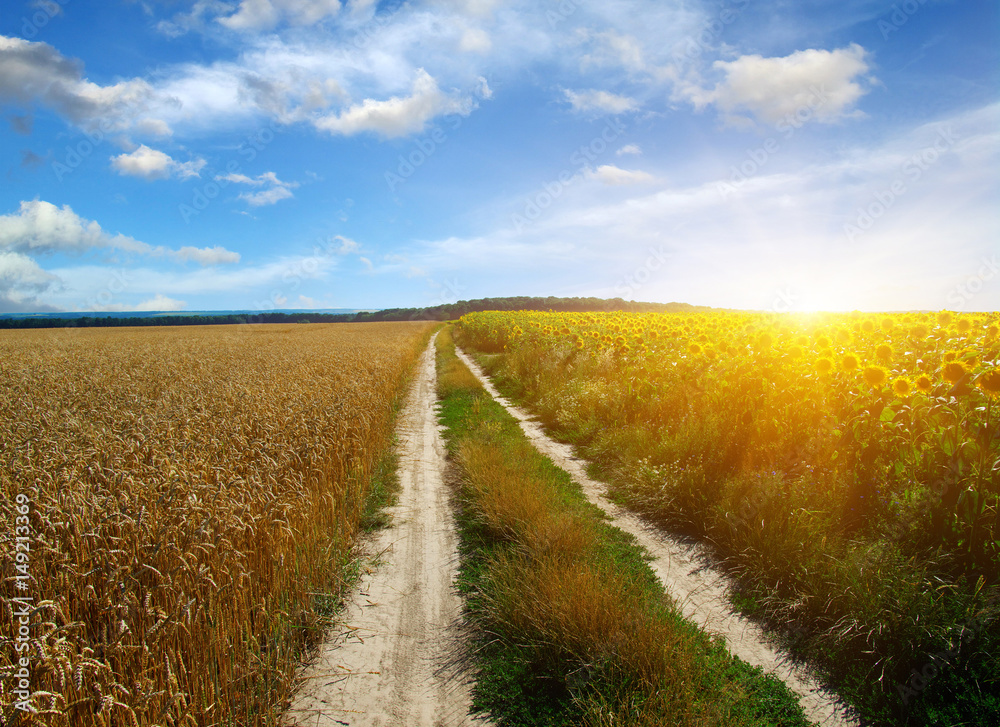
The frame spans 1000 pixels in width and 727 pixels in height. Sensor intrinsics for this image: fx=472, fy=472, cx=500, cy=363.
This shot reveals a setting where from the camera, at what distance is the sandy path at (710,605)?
3.30m

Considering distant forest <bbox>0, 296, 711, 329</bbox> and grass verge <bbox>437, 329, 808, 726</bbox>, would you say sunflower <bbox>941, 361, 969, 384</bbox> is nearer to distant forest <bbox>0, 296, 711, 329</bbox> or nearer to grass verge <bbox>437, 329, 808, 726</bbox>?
grass verge <bbox>437, 329, 808, 726</bbox>

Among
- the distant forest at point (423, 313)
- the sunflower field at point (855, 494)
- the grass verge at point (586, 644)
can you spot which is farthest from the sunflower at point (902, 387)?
the distant forest at point (423, 313)

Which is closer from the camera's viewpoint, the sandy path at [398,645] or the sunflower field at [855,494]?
the sandy path at [398,645]

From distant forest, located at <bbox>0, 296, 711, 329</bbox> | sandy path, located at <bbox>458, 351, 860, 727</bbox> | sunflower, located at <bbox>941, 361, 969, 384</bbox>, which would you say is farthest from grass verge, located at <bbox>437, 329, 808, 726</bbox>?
distant forest, located at <bbox>0, 296, 711, 329</bbox>

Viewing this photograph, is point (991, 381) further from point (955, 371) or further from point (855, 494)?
point (855, 494)

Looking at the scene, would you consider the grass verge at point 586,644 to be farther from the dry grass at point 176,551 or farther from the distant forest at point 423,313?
the distant forest at point 423,313

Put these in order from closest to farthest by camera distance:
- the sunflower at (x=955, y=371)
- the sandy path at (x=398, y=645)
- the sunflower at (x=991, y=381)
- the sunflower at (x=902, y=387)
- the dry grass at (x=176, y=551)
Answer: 1. the dry grass at (x=176, y=551)
2. the sandy path at (x=398, y=645)
3. the sunflower at (x=991, y=381)
4. the sunflower at (x=955, y=371)
5. the sunflower at (x=902, y=387)

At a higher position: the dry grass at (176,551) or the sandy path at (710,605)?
the dry grass at (176,551)

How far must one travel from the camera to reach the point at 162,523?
12.9 ft

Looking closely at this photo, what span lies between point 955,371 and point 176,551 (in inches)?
282

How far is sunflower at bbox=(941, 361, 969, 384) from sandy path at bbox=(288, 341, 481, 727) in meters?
5.31

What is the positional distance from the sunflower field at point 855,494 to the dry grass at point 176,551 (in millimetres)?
4005

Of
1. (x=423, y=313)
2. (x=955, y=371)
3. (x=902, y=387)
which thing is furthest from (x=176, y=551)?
(x=423, y=313)

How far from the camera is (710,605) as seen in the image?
169 inches
